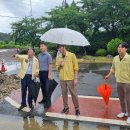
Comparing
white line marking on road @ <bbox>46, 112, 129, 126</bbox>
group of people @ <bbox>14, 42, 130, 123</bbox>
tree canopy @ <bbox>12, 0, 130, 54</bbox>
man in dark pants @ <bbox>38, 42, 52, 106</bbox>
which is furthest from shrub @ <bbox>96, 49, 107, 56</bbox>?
white line marking on road @ <bbox>46, 112, 129, 126</bbox>

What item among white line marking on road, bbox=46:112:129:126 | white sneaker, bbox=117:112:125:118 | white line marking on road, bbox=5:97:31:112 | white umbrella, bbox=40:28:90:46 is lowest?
white line marking on road, bbox=46:112:129:126

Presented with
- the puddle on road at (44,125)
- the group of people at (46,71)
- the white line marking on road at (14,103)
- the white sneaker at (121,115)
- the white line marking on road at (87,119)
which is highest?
the group of people at (46,71)

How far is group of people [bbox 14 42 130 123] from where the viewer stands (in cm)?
659

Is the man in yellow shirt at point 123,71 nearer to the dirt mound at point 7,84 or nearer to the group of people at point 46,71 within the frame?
the group of people at point 46,71

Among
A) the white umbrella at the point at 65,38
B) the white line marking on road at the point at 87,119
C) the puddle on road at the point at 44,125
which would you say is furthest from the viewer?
the white umbrella at the point at 65,38

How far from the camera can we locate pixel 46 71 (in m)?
7.94

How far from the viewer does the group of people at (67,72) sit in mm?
6594

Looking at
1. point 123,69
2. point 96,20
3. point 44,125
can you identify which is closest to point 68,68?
point 123,69

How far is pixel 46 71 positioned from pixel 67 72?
3.24ft

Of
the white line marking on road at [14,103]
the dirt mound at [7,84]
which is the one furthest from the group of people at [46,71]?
the dirt mound at [7,84]

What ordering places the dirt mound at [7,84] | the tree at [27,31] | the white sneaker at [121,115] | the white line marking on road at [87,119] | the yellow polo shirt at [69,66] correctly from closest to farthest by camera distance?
1. the white line marking on road at [87,119]
2. the white sneaker at [121,115]
3. the yellow polo shirt at [69,66]
4. the dirt mound at [7,84]
5. the tree at [27,31]

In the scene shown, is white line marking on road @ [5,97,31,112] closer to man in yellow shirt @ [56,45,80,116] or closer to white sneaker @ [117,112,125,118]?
man in yellow shirt @ [56,45,80,116]

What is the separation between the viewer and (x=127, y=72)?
6.57 metres

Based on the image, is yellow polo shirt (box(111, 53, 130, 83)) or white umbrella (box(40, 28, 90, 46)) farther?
white umbrella (box(40, 28, 90, 46))
